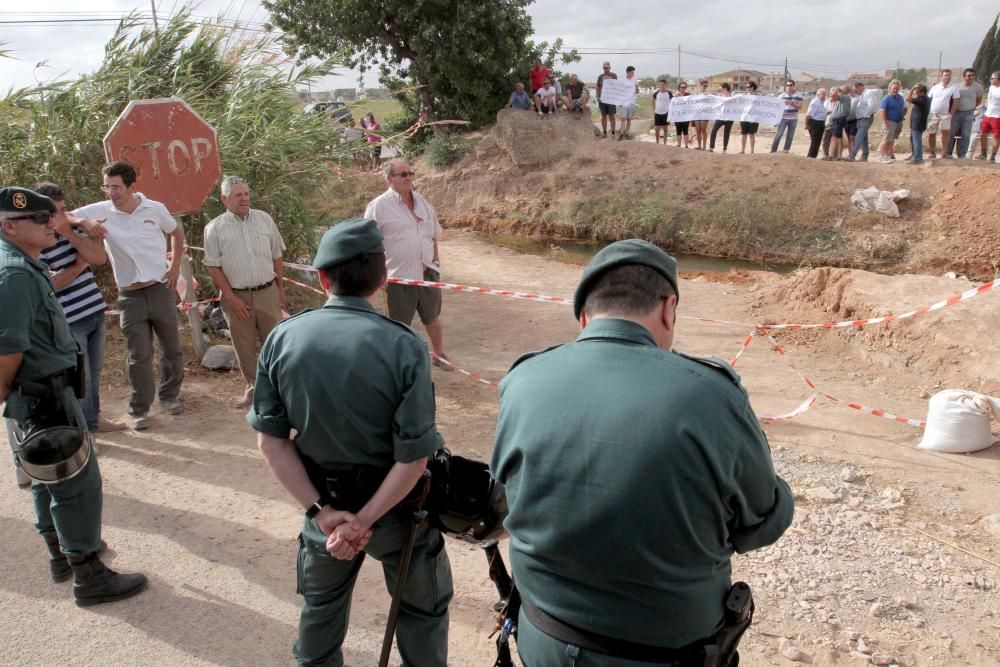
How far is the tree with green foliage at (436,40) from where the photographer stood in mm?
19438

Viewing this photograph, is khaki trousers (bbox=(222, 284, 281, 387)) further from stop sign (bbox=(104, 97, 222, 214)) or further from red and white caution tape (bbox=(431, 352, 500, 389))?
red and white caution tape (bbox=(431, 352, 500, 389))

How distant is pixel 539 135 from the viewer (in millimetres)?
19672

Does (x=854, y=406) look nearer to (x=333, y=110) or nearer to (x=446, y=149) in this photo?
(x=333, y=110)

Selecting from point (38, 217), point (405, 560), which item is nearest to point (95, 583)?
point (38, 217)

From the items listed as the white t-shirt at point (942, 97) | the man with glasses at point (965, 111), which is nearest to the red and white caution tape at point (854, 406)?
the man with glasses at point (965, 111)

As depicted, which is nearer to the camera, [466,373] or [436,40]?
[466,373]

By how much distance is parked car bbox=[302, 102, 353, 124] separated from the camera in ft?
31.0

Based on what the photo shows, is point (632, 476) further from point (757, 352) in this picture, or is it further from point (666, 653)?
point (757, 352)

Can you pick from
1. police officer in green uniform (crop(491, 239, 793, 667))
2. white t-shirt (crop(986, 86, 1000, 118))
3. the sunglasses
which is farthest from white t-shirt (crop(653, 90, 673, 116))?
police officer in green uniform (crop(491, 239, 793, 667))

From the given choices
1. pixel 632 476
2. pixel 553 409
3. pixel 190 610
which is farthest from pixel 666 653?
pixel 190 610

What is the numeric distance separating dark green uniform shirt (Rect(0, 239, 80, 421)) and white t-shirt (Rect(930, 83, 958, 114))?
16605 mm

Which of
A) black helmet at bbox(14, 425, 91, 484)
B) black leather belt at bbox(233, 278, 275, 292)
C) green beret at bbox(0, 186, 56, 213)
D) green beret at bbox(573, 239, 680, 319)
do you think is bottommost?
black helmet at bbox(14, 425, 91, 484)

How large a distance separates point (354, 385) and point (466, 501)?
61 centimetres

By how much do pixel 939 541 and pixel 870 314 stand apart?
4.34 metres
